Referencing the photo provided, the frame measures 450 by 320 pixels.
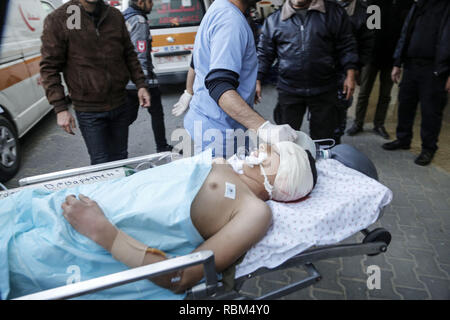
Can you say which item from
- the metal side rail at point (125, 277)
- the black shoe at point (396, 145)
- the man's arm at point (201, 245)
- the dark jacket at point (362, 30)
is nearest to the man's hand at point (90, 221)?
the man's arm at point (201, 245)

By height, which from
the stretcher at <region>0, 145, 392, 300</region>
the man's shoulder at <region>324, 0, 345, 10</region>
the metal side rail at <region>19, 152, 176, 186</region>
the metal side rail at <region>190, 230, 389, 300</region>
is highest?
the man's shoulder at <region>324, 0, 345, 10</region>

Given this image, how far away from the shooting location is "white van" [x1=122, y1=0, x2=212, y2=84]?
627 cm

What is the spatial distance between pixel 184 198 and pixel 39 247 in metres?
0.72

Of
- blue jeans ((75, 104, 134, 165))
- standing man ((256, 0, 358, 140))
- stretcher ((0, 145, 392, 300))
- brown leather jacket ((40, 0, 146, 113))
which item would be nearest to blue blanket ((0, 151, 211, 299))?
stretcher ((0, 145, 392, 300))

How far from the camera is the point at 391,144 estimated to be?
4.50 metres

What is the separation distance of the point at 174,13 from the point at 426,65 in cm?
481

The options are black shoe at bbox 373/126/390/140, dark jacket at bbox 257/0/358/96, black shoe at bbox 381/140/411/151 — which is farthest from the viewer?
black shoe at bbox 373/126/390/140

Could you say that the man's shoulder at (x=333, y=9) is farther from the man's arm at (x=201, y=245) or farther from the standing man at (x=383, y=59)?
the man's arm at (x=201, y=245)

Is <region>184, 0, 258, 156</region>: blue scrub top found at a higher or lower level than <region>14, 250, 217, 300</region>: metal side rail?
higher

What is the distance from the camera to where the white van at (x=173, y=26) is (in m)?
6.27

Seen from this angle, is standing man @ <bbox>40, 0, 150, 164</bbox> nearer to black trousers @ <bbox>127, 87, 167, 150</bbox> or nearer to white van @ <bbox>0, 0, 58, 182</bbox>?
black trousers @ <bbox>127, 87, 167, 150</bbox>

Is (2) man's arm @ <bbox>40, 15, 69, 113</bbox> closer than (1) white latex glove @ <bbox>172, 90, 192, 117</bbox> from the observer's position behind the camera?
Yes

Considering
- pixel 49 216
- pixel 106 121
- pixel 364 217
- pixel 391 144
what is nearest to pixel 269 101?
pixel 391 144

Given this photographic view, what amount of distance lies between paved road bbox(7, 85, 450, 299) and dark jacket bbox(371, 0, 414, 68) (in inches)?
49.0
